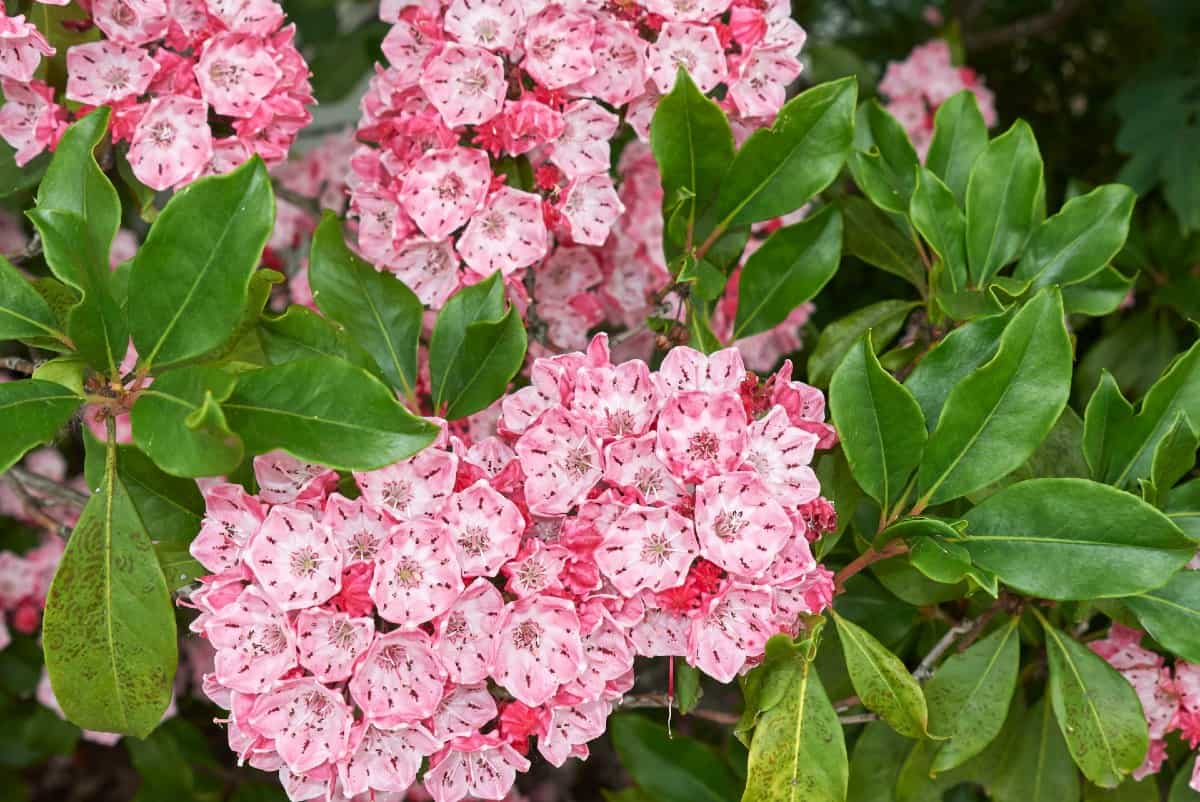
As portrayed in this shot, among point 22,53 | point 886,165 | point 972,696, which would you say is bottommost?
point 972,696

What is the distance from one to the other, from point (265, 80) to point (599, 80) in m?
0.35

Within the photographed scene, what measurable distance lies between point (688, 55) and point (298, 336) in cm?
50

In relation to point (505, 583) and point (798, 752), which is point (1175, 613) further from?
point (505, 583)

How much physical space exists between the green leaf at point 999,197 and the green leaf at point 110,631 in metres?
0.88

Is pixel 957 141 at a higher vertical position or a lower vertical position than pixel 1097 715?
higher

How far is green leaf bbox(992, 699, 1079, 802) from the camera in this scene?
119 centimetres

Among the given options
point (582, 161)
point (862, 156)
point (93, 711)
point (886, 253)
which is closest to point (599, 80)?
point (582, 161)

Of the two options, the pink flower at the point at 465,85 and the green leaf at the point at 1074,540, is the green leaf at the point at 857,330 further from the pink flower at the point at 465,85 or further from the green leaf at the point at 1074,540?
the pink flower at the point at 465,85

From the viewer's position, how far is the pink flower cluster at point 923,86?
74.8 inches

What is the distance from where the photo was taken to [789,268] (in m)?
1.21

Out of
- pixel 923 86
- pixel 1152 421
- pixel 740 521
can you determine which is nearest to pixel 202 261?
pixel 740 521

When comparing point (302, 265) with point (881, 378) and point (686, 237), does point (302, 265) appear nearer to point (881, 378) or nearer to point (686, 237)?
point (686, 237)

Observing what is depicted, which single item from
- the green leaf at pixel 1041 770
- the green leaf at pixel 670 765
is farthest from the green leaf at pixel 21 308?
the green leaf at pixel 1041 770

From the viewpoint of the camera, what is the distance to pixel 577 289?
55.5 inches
